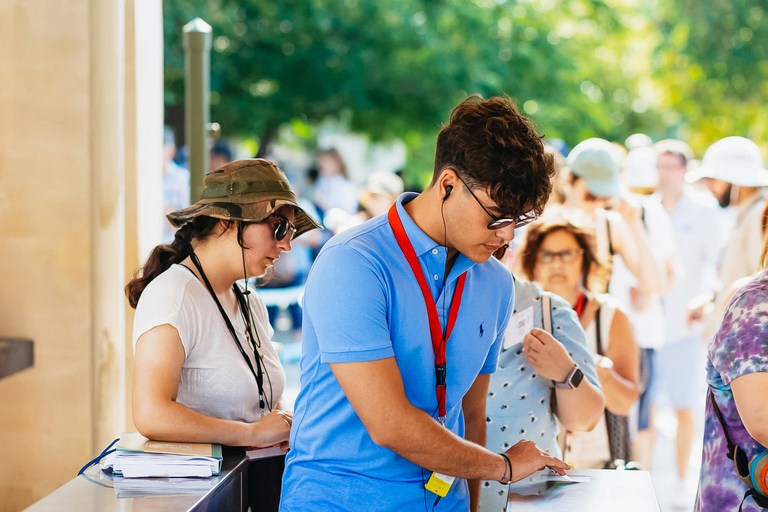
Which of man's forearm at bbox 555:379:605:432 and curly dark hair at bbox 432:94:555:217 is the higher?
curly dark hair at bbox 432:94:555:217

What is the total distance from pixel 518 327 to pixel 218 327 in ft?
3.17

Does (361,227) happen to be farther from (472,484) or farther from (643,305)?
(643,305)

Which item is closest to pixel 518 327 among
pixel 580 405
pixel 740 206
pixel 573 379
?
pixel 573 379

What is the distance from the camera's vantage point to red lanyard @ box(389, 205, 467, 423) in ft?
6.12

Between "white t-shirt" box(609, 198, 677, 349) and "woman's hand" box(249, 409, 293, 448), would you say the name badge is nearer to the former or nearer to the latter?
"woman's hand" box(249, 409, 293, 448)

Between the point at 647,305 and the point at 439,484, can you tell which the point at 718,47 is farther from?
the point at 439,484

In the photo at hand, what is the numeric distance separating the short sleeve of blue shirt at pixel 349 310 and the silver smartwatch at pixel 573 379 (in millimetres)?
1055

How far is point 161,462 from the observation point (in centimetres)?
210

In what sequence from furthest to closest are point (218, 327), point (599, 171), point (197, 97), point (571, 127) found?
1. point (571, 127)
2. point (599, 171)
3. point (197, 97)
4. point (218, 327)

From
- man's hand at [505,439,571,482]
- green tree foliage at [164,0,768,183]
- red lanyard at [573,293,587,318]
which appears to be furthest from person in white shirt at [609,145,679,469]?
green tree foliage at [164,0,768,183]

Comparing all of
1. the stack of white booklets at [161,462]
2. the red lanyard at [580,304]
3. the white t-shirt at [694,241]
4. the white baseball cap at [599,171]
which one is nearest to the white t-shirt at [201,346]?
the stack of white booklets at [161,462]

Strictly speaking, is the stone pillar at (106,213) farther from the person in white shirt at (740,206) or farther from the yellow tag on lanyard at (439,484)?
the person in white shirt at (740,206)

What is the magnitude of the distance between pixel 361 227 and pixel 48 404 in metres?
2.34

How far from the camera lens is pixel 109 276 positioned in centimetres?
363
